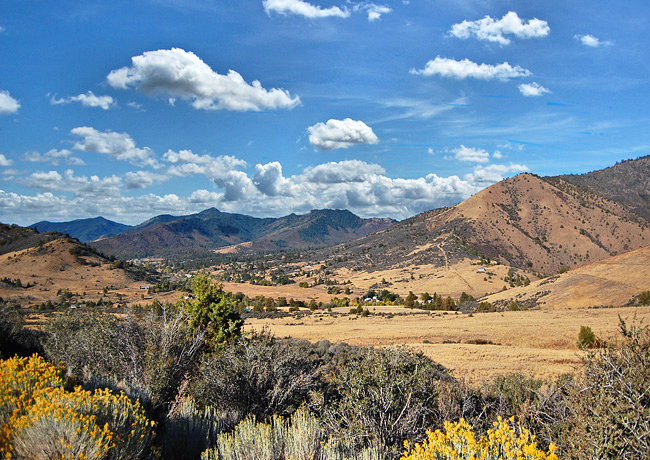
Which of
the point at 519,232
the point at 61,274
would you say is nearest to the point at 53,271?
the point at 61,274

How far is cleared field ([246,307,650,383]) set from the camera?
2559 centimetres

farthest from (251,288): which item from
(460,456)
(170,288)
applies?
(460,456)

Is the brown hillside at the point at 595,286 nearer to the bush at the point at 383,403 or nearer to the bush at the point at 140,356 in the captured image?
the bush at the point at 383,403

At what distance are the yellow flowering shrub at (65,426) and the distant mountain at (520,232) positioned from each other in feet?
354

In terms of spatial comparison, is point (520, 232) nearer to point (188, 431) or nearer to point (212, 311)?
point (212, 311)

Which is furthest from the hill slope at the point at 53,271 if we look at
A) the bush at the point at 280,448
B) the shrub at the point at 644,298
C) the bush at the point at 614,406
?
the bush at the point at 614,406

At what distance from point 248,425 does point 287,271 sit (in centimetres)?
15612

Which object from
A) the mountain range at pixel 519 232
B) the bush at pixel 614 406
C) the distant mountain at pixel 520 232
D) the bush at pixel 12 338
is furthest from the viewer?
the distant mountain at pixel 520 232

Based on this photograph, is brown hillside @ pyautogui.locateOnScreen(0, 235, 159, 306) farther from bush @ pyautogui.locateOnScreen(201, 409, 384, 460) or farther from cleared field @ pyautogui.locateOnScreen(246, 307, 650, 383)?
bush @ pyautogui.locateOnScreen(201, 409, 384, 460)

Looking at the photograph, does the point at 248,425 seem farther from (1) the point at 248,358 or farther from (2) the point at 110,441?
(1) the point at 248,358

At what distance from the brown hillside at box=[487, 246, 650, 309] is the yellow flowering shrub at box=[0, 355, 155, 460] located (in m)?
60.8

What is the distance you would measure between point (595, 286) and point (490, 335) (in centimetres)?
2932

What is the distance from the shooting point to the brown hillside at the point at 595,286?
53.7 m

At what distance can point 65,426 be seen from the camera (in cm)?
510
